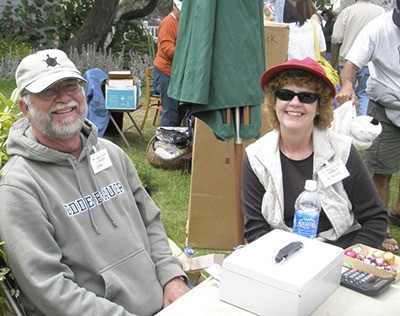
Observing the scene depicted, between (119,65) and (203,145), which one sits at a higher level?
(203,145)

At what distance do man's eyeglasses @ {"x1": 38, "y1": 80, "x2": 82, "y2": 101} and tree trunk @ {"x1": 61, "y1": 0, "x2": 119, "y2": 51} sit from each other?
1132 centimetres

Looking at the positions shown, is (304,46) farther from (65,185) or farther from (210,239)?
(65,185)

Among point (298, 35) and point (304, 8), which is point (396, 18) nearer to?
point (298, 35)

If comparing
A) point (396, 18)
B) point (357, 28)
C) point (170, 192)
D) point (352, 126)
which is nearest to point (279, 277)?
point (352, 126)

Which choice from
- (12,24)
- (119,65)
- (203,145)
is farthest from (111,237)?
(12,24)

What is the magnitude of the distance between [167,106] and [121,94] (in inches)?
27.1

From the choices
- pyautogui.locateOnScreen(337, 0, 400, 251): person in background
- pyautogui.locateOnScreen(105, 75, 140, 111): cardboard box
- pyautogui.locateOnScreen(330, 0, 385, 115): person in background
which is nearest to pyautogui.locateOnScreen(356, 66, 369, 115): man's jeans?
pyautogui.locateOnScreen(330, 0, 385, 115): person in background

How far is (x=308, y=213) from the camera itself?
223 centimetres

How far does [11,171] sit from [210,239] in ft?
7.90

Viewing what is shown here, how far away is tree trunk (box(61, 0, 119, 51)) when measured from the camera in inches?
523

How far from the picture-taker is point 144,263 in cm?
236

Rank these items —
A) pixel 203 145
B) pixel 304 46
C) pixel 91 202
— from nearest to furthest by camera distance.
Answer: pixel 91 202 → pixel 203 145 → pixel 304 46

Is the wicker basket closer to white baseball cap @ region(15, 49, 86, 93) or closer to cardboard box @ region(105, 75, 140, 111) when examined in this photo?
cardboard box @ region(105, 75, 140, 111)

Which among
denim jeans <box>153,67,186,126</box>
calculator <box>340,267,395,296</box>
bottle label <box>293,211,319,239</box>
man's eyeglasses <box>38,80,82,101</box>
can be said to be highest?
man's eyeglasses <box>38,80,82,101</box>
